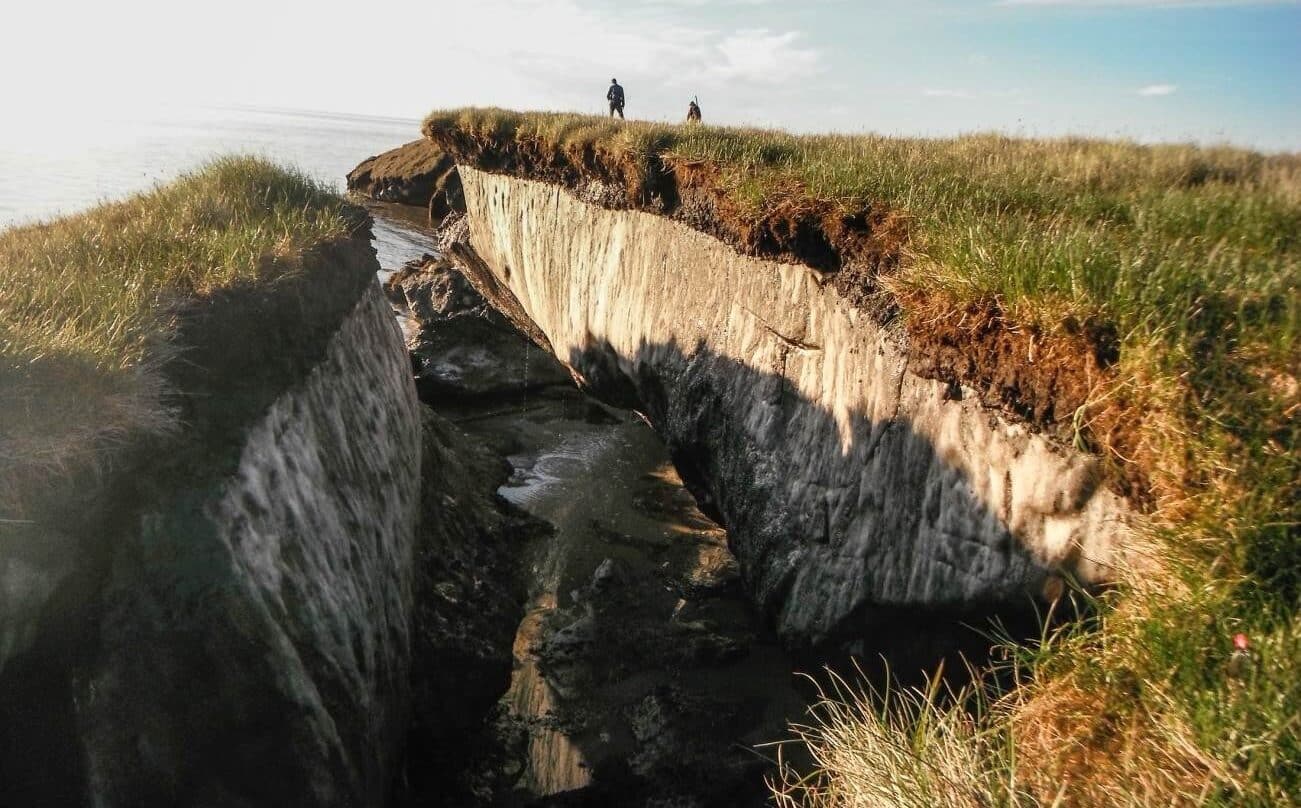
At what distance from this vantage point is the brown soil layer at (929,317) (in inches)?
182

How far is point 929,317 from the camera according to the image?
19.1 feet

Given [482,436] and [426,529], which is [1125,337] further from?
[482,436]

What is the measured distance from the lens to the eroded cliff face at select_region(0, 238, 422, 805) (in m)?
3.89

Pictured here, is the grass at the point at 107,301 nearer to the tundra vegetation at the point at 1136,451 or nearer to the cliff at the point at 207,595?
the cliff at the point at 207,595

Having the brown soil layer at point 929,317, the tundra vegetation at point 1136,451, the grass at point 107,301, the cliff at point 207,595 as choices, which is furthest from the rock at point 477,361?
the tundra vegetation at point 1136,451

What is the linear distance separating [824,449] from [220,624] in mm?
4733

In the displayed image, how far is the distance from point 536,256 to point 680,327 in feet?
18.6

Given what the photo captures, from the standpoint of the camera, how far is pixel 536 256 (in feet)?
49.4

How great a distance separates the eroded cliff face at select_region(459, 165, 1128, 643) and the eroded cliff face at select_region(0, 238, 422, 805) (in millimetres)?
3420

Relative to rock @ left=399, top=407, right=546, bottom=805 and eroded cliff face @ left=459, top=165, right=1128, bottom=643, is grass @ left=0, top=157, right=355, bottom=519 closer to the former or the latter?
rock @ left=399, top=407, right=546, bottom=805

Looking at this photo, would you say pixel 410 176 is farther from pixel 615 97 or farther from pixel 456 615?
pixel 456 615

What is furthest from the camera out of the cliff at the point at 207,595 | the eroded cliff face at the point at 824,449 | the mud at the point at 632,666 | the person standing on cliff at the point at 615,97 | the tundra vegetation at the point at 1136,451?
the person standing on cliff at the point at 615,97

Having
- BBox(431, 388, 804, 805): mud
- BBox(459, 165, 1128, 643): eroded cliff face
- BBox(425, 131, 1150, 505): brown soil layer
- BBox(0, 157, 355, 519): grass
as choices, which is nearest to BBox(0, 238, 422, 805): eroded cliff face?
BBox(0, 157, 355, 519): grass

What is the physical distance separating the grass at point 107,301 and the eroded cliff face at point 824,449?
4.07 metres
